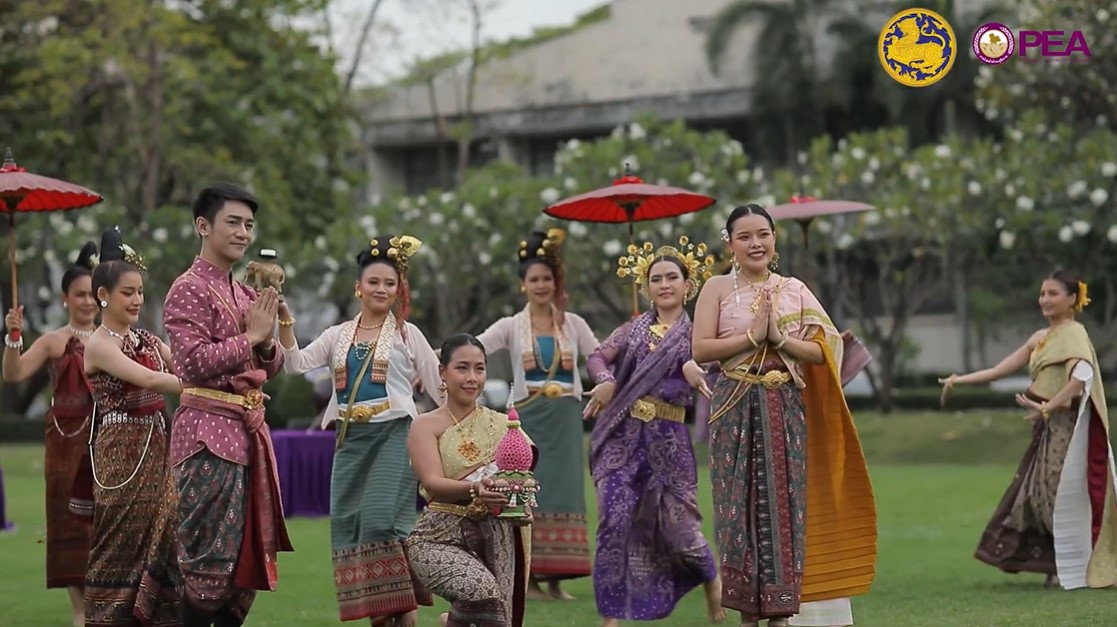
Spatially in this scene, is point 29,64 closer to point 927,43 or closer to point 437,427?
point 927,43

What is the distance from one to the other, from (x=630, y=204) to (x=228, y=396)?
3.88 m

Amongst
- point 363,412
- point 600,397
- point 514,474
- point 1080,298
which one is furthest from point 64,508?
point 1080,298

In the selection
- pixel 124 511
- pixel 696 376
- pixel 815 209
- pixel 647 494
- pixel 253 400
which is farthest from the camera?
pixel 815 209

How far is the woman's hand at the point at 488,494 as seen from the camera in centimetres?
658

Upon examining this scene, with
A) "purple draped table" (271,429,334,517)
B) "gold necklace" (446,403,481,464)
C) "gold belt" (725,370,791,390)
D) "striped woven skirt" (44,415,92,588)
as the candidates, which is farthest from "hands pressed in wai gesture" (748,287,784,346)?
"purple draped table" (271,429,334,517)

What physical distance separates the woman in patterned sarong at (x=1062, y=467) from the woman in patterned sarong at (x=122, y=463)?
472 cm

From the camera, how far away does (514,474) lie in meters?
6.63

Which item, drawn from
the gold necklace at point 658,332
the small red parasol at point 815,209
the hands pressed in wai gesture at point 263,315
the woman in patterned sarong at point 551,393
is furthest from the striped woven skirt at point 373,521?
the small red parasol at point 815,209

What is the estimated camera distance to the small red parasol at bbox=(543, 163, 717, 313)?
391 inches

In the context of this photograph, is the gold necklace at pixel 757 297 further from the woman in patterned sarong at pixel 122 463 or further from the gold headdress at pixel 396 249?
the woman in patterned sarong at pixel 122 463

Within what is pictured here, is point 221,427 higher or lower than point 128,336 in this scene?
lower

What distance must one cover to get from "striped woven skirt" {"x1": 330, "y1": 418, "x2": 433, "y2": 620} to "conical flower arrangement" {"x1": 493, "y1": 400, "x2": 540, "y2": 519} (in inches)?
56.0

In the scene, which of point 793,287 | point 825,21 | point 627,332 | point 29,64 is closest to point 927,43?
point 627,332

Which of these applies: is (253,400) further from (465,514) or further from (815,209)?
(815,209)
